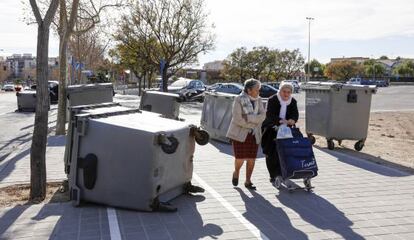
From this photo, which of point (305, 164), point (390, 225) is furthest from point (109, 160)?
point (390, 225)

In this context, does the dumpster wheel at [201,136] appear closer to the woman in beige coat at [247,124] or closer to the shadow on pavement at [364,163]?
the woman in beige coat at [247,124]

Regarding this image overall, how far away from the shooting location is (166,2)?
33.3 m

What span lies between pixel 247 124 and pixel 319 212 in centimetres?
Result: 163

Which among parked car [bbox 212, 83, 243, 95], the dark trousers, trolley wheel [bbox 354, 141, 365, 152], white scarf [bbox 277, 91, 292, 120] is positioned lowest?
trolley wheel [bbox 354, 141, 365, 152]

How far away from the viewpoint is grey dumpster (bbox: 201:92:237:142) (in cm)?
1213

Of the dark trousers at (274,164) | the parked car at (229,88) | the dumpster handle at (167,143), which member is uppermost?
the parked car at (229,88)

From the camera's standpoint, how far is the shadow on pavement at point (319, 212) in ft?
17.6

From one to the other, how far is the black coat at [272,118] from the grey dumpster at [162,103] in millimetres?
4601

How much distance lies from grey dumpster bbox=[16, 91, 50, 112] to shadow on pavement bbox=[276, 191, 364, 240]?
19753mm

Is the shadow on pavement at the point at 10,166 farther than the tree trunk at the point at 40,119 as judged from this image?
Yes

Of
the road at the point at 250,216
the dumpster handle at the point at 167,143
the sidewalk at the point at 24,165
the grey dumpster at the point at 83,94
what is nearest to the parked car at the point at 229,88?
the grey dumpster at the point at 83,94

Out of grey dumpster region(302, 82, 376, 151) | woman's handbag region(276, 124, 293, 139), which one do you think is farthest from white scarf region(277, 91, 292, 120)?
grey dumpster region(302, 82, 376, 151)

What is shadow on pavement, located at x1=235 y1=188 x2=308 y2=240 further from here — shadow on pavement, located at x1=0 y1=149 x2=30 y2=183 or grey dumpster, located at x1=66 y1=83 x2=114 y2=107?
grey dumpster, located at x1=66 y1=83 x2=114 y2=107

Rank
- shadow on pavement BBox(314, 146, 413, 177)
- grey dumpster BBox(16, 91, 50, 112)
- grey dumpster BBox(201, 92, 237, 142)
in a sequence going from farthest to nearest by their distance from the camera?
grey dumpster BBox(16, 91, 50, 112), grey dumpster BBox(201, 92, 237, 142), shadow on pavement BBox(314, 146, 413, 177)
